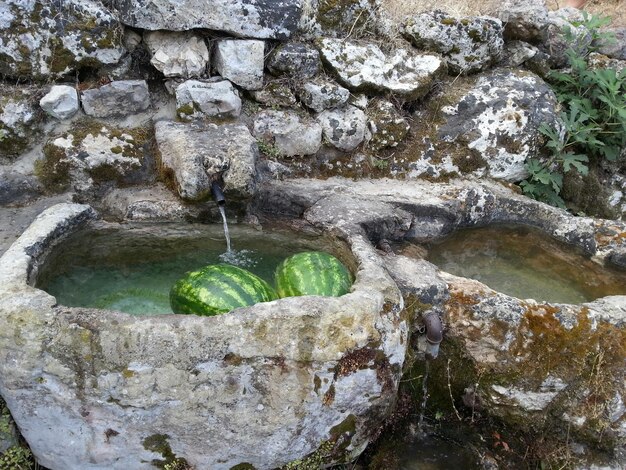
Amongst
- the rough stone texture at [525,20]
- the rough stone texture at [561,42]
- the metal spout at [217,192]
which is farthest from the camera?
the rough stone texture at [561,42]

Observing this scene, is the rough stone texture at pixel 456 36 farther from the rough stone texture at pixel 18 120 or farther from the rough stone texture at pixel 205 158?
the rough stone texture at pixel 18 120

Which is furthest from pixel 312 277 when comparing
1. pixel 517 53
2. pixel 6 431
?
pixel 517 53

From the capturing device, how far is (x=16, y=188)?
467 centimetres

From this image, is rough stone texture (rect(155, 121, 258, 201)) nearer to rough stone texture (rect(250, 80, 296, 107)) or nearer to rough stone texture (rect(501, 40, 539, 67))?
rough stone texture (rect(250, 80, 296, 107))

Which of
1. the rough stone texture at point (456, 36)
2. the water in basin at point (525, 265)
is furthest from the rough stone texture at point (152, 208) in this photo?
the rough stone texture at point (456, 36)

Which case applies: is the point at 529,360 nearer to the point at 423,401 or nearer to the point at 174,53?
the point at 423,401

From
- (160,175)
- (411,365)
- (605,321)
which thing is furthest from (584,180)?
(160,175)

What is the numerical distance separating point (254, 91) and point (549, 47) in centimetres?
394

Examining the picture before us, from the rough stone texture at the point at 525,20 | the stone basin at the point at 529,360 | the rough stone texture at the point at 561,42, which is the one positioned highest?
the rough stone texture at the point at 525,20

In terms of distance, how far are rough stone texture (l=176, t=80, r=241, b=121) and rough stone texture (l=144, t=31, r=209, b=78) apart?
5.8 inches

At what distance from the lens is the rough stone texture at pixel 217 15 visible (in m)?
4.89

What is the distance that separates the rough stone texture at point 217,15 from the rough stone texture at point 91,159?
3.58 feet

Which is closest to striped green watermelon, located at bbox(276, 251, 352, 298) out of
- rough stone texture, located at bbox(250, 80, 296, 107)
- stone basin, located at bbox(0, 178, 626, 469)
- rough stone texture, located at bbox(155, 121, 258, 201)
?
stone basin, located at bbox(0, 178, 626, 469)

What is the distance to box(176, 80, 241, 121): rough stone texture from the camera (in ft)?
16.7
